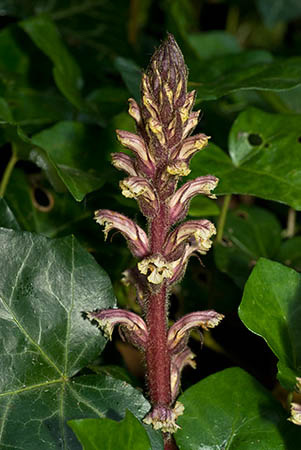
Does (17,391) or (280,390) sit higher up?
(17,391)

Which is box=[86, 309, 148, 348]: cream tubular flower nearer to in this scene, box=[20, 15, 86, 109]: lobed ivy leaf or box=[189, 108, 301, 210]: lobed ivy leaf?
box=[189, 108, 301, 210]: lobed ivy leaf

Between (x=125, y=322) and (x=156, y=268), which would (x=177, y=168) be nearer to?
(x=156, y=268)

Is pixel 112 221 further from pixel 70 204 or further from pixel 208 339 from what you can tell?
pixel 208 339

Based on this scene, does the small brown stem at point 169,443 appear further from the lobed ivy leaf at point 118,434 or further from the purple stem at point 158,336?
the lobed ivy leaf at point 118,434

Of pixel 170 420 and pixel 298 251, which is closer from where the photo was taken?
pixel 170 420

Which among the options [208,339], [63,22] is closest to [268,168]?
[208,339]

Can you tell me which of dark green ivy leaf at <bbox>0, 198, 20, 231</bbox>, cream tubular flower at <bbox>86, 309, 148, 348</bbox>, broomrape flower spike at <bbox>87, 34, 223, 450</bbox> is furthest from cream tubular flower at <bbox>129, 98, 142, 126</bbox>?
dark green ivy leaf at <bbox>0, 198, 20, 231</bbox>

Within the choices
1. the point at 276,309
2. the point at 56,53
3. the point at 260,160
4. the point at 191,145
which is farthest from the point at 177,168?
the point at 56,53

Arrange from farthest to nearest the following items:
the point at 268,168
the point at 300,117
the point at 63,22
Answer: the point at 63,22, the point at 300,117, the point at 268,168
